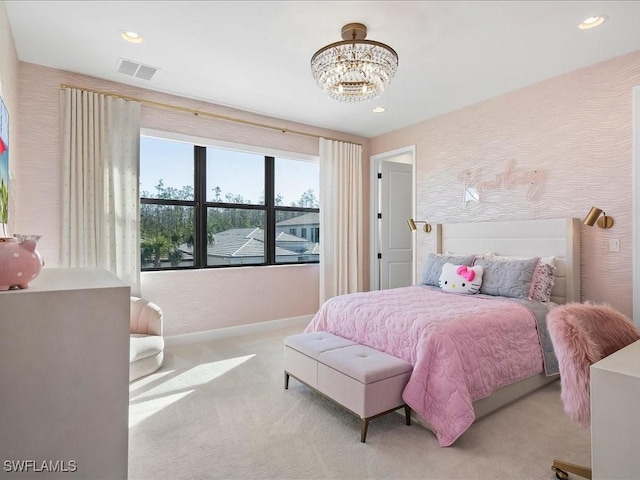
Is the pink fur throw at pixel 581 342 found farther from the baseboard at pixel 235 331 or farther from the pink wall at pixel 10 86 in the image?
the baseboard at pixel 235 331

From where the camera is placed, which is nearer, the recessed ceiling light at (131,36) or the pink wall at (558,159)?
the recessed ceiling light at (131,36)

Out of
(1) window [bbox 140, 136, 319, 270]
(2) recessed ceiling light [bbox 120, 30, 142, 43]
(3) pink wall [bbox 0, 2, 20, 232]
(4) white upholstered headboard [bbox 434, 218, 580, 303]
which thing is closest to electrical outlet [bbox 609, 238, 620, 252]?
(4) white upholstered headboard [bbox 434, 218, 580, 303]

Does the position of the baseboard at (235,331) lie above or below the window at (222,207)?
below

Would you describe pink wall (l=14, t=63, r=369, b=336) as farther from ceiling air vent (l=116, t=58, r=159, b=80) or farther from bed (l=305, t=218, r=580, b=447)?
bed (l=305, t=218, r=580, b=447)

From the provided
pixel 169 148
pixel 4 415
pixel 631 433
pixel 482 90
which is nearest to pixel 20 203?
pixel 169 148

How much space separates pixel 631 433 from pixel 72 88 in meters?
4.38

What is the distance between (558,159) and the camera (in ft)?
11.3

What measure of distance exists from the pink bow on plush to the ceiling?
1804 mm

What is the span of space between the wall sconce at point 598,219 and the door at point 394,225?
105 inches

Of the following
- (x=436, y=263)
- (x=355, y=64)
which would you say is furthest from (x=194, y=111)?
(x=436, y=263)

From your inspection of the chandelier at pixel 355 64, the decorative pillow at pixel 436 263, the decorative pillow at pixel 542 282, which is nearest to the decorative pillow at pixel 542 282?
the decorative pillow at pixel 542 282

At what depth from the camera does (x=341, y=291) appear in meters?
5.12

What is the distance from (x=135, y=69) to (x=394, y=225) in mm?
3882

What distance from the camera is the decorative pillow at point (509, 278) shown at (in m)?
3.14
